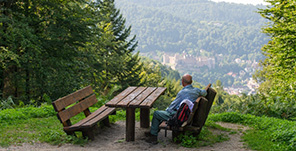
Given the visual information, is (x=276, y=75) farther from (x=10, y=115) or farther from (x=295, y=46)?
(x=10, y=115)

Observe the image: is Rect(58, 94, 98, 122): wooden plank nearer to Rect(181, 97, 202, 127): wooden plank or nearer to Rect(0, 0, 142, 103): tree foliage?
Rect(181, 97, 202, 127): wooden plank

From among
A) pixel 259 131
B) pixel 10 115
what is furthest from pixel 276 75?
pixel 10 115

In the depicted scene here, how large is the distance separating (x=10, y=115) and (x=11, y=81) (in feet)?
18.4

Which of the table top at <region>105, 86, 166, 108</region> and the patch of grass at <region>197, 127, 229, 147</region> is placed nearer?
the table top at <region>105, 86, 166, 108</region>

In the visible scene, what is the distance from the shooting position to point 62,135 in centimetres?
546

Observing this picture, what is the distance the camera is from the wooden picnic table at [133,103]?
499 centimetres

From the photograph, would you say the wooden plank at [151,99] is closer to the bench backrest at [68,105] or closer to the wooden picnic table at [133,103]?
the wooden picnic table at [133,103]

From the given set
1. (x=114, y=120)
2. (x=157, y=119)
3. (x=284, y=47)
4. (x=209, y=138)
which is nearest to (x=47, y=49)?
(x=114, y=120)

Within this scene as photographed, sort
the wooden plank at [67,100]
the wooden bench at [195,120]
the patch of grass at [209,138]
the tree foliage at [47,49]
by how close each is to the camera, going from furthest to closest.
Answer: the tree foliage at [47,49] → the patch of grass at [209,138] → the wooden bench at [195,120] → the wooden plank at [67,100]

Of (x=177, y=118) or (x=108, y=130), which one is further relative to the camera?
(x=108, y=130)

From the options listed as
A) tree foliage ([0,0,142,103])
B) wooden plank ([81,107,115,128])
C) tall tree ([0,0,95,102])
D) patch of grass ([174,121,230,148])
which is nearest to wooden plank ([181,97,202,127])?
patch of grass ([174,121,230,148])

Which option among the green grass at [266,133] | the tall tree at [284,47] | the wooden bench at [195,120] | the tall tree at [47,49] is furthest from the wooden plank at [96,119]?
the tall tree at [284,47]

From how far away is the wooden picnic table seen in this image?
4.99m

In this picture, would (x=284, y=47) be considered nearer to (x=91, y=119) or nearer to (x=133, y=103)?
(x=133, y=103)
